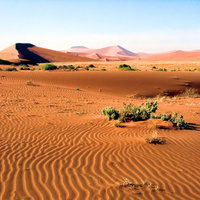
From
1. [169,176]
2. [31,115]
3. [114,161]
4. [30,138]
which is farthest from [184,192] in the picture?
[31,115]

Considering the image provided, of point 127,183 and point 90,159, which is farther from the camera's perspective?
point 90,159

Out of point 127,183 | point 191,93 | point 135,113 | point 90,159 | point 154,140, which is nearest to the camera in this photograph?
point 127,183

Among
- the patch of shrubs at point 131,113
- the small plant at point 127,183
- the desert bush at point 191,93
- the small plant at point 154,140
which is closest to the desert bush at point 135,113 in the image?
the patch of shrubs at point 131,113

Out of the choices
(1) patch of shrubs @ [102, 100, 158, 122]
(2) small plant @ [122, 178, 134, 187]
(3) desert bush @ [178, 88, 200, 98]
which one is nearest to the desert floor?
(2) small plant @ [122, 178, 134, 187]

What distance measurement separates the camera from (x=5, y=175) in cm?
464

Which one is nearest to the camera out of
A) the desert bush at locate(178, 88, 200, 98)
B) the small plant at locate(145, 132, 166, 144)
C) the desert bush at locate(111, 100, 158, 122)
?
the small plant at locate(145, 132, 166, 144)

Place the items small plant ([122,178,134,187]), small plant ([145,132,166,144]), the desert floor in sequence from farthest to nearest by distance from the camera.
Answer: small plant ([145,132,166,144]) < small plant ([122,178,134,187]) < the desert floor

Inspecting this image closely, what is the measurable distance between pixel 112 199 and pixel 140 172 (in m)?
1.26

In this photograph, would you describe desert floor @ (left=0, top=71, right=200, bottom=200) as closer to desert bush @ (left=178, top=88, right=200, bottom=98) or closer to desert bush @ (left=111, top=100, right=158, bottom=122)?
desert bush @ (left=111, top=100, right=158, bottom=122)

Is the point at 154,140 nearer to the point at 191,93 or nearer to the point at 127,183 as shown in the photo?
the point at 127,183

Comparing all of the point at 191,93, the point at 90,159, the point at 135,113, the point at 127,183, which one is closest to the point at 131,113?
the point at 135,113

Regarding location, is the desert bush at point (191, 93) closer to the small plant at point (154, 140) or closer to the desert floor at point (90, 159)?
the desert floor at point (90, 159)

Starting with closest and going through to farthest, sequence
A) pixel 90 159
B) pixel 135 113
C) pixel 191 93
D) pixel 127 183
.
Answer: pixel 127 183 < pixel 90 159 < pixel 135 113 < pixel 191 93

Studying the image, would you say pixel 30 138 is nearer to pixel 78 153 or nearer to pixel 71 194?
pixel 78 153
